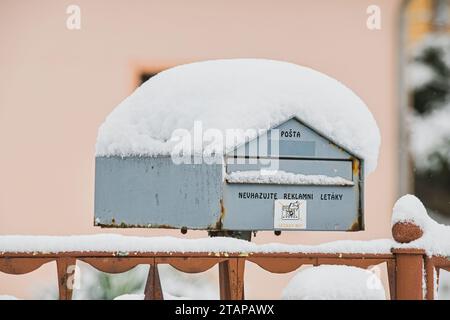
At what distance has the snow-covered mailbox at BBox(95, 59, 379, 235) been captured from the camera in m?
2.12

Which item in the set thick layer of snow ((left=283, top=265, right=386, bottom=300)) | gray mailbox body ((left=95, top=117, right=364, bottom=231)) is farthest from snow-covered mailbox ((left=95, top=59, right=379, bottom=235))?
thick layer of snow ((left=283, top=265, right=386, bottom=300))

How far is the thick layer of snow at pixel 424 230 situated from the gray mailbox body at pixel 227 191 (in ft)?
0.61

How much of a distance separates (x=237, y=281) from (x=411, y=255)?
55 centimetres

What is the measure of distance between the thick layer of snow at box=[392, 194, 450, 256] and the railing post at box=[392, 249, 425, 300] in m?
0.02

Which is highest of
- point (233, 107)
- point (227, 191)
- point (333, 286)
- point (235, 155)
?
point (233, 107)

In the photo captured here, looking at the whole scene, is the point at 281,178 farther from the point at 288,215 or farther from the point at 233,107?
the point at 233,107

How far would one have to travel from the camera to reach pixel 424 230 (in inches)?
91.7

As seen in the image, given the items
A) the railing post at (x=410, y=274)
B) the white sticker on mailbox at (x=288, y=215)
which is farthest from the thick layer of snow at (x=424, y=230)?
the white sticker on mailbox at (x=288, y=215)

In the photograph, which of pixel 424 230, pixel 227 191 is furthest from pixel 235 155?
pixel 424 230

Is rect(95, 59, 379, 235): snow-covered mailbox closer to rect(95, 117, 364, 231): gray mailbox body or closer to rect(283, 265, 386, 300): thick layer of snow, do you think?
rect(95, 117, 364, 231): gray mailbox body

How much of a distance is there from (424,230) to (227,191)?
0.66 meters

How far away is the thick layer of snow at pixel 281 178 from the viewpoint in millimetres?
2131

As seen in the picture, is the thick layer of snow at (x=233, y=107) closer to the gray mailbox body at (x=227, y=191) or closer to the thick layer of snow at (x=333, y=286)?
the gray mailbox body at (x=227, y=191)

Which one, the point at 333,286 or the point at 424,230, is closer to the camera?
the point at 333,286
